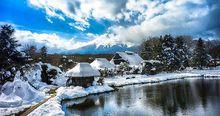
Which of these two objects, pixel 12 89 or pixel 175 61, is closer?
pixel 12 89

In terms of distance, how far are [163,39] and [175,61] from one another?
739cm

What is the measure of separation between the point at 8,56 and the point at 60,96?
7845mm

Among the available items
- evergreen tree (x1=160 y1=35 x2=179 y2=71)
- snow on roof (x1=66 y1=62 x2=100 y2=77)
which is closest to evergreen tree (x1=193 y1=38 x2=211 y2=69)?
evergreen tree (x1=160 y1=35 x2=179 y2=71)

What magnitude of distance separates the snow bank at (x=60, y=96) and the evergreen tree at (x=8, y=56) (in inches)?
231

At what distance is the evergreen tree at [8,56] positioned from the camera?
31.3 metres

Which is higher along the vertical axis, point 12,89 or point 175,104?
point 12,89

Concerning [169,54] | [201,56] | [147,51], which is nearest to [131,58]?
[147,51]

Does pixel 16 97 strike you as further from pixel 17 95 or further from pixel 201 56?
pixel 201 56

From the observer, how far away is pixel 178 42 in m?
83.2

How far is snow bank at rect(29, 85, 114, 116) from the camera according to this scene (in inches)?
880

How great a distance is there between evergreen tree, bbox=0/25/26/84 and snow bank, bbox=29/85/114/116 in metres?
5.86

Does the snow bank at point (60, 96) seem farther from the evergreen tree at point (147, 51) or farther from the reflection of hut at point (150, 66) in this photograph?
the evergreen tree at point (147, 51)

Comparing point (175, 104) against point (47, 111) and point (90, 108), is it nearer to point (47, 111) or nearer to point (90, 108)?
point (90, 108)

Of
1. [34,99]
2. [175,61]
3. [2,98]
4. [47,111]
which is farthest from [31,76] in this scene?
[175,61]
